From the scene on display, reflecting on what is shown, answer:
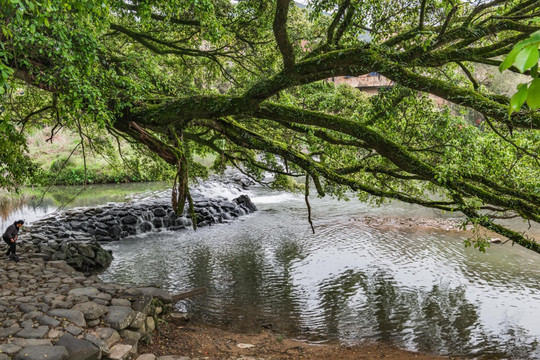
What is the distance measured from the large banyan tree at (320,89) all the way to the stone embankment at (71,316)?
7.03 feet

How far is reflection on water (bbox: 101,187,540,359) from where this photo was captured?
8000 millimetres

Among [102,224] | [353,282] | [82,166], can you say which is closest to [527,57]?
[353,282]

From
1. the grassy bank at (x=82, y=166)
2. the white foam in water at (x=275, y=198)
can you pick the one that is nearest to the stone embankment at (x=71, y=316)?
the grassy bank at (x=82, y=166)

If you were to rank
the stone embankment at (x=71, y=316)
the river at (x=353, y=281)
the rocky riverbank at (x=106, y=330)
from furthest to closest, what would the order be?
the river at (x=353, y=281) < the rocky riverbank at (x=106, y=330) < the stone embankment at (x=71, y=316)

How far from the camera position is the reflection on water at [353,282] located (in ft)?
26.2

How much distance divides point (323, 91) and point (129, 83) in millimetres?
5283

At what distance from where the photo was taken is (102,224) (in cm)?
1564

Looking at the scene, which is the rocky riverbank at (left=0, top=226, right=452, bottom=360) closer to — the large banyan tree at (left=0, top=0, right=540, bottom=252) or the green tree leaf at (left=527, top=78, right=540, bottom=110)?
the large banyan tree at (left=0, top=0, right=540, bottom=252)

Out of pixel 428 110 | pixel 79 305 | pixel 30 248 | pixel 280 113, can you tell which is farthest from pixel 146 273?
pixel 428 110

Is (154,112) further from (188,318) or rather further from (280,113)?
(188,318)

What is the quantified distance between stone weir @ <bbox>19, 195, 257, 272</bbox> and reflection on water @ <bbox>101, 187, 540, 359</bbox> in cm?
79

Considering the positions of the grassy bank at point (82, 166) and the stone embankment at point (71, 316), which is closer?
the stone embankment at point (71, 316)

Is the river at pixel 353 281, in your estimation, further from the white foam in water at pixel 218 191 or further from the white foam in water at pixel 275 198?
the white foam in water at pixel 218 191

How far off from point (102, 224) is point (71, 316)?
10.5m
